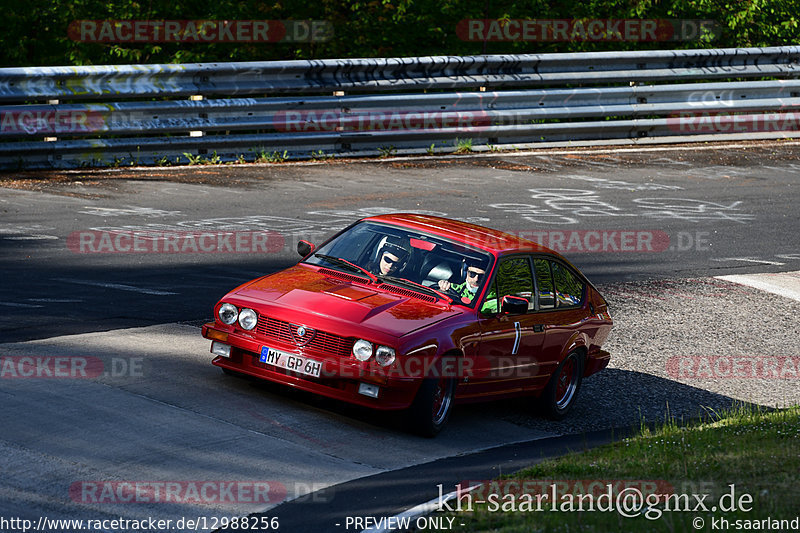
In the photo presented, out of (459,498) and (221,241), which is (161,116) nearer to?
(221,241)

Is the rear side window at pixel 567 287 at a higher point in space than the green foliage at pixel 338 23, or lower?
lower

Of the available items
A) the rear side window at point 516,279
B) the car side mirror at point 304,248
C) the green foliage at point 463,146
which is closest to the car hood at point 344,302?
the car side mirror at point 304,248

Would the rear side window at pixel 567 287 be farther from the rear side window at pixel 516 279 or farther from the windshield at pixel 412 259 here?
the windshield at pixel 412 259

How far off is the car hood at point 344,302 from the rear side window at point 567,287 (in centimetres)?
144

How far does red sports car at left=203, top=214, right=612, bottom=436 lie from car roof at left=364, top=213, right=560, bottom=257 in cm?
2

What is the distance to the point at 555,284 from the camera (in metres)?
10.2

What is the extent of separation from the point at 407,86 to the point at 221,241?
7686mm

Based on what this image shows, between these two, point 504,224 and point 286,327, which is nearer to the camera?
point 286,327

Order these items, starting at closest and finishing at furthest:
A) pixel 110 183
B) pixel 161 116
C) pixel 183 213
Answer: pixel 183 213
pixel 110 183
pixel 161 116

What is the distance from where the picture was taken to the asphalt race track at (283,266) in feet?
23.6

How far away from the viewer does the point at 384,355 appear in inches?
332

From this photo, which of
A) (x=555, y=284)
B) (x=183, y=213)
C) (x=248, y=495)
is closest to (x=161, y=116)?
(x=183, y=213)

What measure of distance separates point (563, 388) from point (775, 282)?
20.0 ft

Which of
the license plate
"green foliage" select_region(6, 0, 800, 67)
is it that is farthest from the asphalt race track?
"green foliage" select_region(6, 0, 800, 67)
